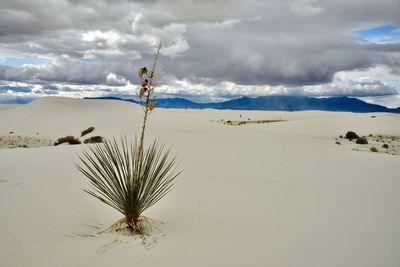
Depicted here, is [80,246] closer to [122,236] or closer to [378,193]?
[122,236]

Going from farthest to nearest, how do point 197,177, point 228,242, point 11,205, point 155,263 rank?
1. point 197,177
2. point 11,205
3. point 228,242
4. point 155,263

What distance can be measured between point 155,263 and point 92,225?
190 centimetres

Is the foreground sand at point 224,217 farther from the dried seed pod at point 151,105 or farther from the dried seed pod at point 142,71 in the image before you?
the dried seed pod at point 142,71

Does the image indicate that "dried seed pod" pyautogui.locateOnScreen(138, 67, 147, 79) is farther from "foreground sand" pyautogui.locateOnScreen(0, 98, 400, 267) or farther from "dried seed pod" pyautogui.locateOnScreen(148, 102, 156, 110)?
"foreground sand" pyautogui.locateOnScreen(0, 98, 400, 267)

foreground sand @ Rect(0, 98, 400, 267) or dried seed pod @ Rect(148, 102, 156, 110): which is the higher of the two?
dried seed pod @ Rect(148, 102, 156, 110)

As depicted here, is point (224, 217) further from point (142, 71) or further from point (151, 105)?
point (142, 71)

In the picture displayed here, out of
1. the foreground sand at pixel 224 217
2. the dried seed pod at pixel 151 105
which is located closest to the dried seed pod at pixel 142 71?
the dried seed pod at pixel 151 105

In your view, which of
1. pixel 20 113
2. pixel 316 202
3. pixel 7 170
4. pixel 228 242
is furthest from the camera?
pixel 20 113

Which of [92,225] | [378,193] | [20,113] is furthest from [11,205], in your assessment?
[20,113]

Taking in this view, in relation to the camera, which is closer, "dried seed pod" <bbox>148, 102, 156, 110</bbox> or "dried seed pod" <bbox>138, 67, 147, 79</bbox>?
"dried seed pod" <bbox>148, 102, 156, 110</bbox>

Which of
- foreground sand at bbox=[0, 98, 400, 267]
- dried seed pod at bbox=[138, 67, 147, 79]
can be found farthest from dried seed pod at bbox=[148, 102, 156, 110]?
foreground sand at bbox=[0, 98, 400, 267]

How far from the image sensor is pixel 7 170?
1073 centimetres

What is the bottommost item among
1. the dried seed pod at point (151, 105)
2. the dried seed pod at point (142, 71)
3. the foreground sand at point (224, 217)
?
the foreground sand at point (224, 217)

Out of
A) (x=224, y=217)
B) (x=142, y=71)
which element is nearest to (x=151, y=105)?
(x=142, y=71)
